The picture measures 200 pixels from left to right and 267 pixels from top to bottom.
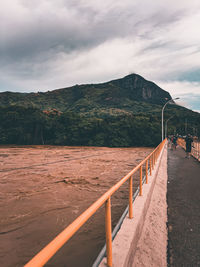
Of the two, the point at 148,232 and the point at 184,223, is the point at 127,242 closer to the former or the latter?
the point at 148,232

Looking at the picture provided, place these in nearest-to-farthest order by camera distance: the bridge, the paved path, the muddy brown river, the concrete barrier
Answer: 1. the bridge
2. the concrete barrier
3. the paved path
4. the muddy brown river

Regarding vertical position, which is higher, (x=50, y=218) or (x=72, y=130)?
(x=72, y=130)

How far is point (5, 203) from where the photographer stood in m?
8.44

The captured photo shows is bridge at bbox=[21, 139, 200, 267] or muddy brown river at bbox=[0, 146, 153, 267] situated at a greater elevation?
bridge at bbox=[21, 139, 200, 267]

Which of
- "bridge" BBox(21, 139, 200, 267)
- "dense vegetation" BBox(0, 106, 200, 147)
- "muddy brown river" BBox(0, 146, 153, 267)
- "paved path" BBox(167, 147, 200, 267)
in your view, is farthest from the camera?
"dense vegetation" BBox(0, 106, 200, 147)

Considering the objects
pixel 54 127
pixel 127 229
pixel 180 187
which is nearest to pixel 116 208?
pixel 180 187

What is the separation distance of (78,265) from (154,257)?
1.81m

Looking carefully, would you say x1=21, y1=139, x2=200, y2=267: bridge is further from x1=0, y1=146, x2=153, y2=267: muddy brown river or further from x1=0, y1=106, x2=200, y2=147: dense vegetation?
x1=0, y1=106, x2=200, y2=147: dense vegetation

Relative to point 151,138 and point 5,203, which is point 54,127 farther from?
point 5,203

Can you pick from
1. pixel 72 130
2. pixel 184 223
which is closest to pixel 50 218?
pixel 184 223

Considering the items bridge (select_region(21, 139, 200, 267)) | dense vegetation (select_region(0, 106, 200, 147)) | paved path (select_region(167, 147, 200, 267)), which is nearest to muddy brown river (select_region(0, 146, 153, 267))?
bridge (select_region(21, 139, 200, 267))

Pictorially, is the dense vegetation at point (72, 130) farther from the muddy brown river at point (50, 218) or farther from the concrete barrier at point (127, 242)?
the concrete barrier at point (127, 242)

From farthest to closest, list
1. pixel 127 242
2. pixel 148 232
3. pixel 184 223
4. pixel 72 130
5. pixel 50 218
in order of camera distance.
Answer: pixel 72 130 → pixel 50 218 → pixel 184 223 → pixel 148 232 → pixel 127 242

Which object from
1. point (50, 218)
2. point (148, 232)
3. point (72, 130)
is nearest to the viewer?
point (148, 232)
